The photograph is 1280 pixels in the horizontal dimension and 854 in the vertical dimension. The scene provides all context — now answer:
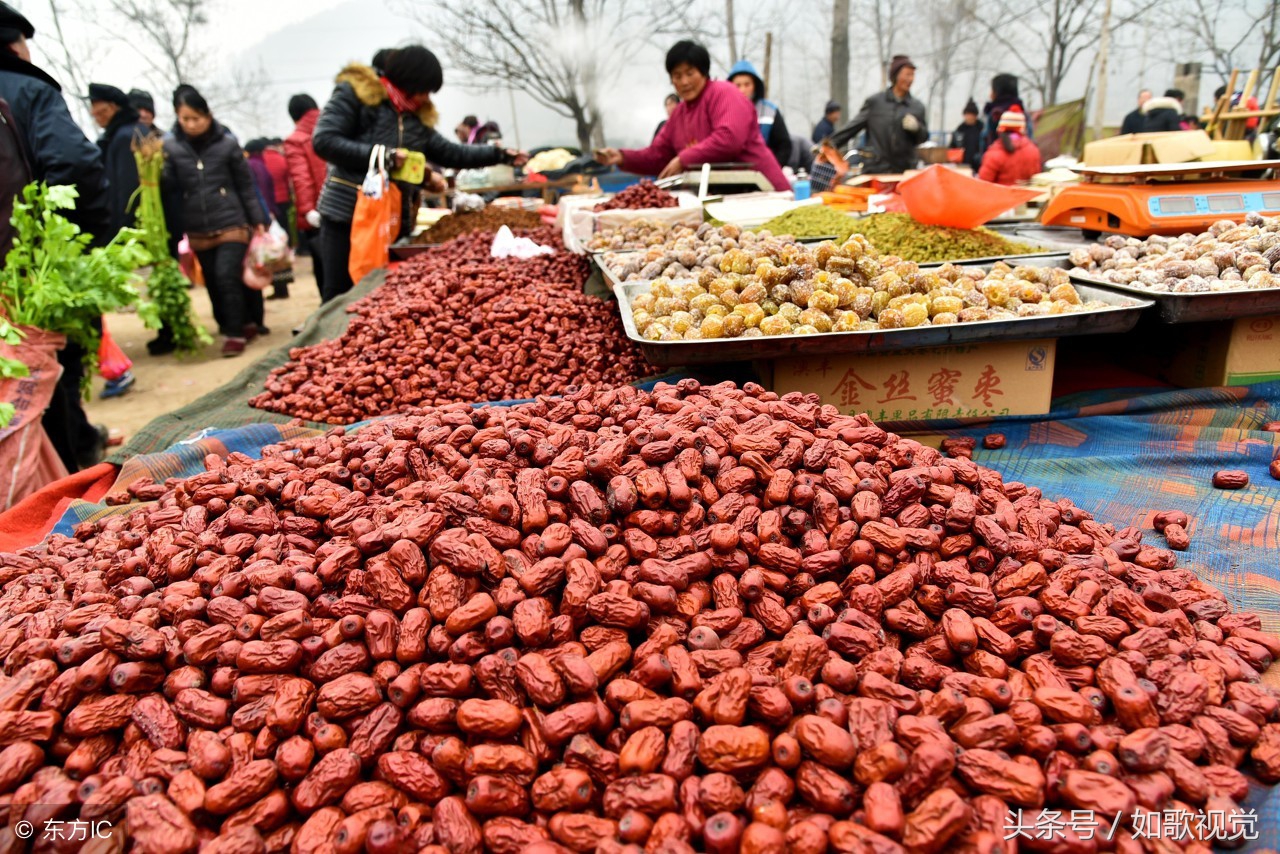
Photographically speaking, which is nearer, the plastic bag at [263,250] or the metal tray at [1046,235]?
the metal tray at [1046,235]

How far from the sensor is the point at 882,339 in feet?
9.66

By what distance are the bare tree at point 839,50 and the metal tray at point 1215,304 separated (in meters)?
19.6

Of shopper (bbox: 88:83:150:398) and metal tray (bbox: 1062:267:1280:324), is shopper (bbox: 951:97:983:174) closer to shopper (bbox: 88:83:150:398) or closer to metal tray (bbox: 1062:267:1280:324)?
metal tray (bbox: 1062:267:1280:324)

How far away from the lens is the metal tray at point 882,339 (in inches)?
115

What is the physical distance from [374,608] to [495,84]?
913 inches

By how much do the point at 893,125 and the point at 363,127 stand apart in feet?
23.3

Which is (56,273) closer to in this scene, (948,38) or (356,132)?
(356,132)

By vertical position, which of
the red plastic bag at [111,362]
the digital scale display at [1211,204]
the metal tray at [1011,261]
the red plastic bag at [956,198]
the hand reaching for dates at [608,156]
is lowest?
the red plastic bag at [111,362]

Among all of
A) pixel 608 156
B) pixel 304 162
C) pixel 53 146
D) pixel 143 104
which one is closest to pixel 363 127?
pixel 608 156

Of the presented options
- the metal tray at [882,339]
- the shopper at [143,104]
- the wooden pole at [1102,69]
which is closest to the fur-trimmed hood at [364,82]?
the shopper at [143,104]

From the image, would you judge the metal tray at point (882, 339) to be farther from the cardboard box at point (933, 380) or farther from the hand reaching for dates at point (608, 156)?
the hand reaching for dates at point (608, 156)

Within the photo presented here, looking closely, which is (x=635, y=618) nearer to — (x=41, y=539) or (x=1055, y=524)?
(x=1055, y=524)

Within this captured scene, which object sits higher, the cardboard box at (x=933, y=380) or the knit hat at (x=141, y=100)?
the knit hat at (x=141, y=100)

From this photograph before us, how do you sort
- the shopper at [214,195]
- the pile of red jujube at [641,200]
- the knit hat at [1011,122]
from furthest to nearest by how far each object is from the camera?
the knit hat at [1011,122], the shopper at [214,195], the pile of red jujube at [641,200]
